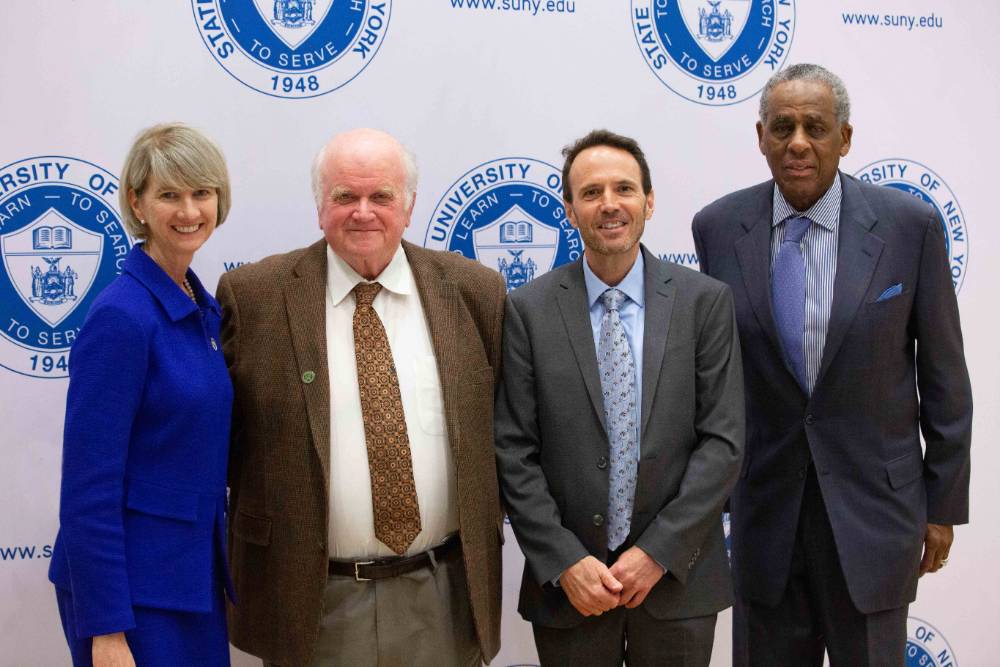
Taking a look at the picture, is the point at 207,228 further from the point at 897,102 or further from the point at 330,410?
the point at 897,102

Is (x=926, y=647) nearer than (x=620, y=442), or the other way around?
(x=620, y=442)

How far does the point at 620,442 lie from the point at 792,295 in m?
0.62

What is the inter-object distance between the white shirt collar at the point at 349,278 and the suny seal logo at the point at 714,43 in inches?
52.6

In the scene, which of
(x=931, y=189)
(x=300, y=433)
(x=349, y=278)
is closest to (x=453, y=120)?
(x=349, y=278)

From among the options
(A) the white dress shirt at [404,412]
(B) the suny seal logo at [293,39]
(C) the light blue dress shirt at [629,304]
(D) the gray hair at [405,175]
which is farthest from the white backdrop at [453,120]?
(C) the light blue dress shirt at [629,304]

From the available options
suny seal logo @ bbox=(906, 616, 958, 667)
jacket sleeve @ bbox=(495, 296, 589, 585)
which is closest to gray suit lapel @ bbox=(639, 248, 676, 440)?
jacket sleeve @ bbox=(495, 296, 589, 585)

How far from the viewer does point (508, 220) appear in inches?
119

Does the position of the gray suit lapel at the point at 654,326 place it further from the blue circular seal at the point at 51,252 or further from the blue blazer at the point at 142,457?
the blue circular seal at the point at 51,252

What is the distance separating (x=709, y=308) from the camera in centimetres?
224

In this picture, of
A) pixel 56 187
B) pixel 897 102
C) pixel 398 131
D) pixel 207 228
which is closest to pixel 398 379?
pixel 207 228

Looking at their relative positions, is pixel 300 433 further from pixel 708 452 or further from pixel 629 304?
pixel 708 452

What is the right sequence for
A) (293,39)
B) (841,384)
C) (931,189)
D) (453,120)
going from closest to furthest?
(841,384) → (293,39) → (453,120) → (931,189)

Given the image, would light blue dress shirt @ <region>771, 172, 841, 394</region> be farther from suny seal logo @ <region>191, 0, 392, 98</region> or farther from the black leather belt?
suny seal logo @ <region>191, 0, 392, 98</region>

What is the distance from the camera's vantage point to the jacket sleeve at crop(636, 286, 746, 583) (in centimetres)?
211
